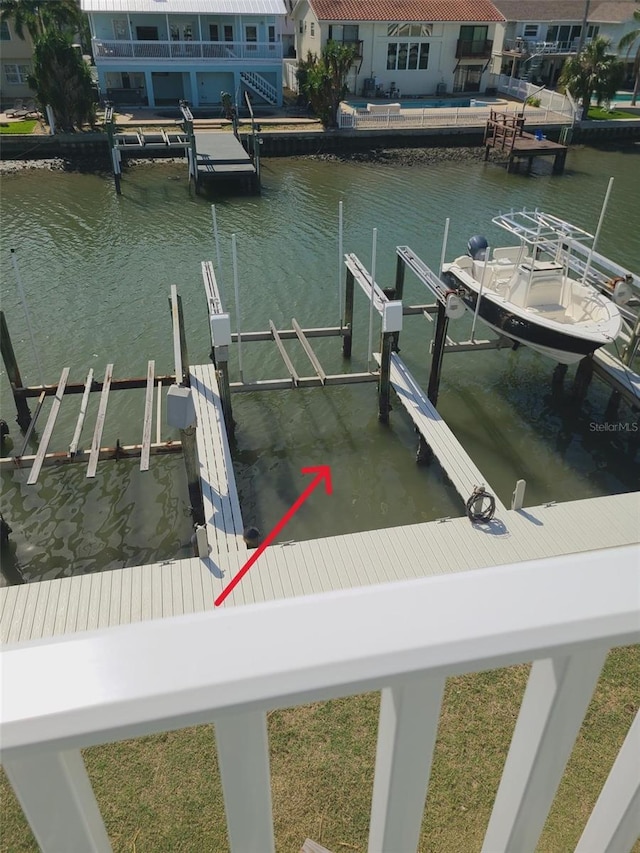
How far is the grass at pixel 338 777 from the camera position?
471 centimetres

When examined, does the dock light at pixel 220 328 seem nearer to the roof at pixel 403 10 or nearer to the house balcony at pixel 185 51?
the house balcony at pixel 185 51

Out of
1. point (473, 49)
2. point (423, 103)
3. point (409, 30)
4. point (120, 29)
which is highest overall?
point (409, 30)

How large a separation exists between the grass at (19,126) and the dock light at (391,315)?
2971 centimetres

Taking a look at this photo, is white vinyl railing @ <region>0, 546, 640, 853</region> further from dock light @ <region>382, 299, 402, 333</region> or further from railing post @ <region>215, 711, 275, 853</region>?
dock light @ <region>382, 299, 402, 333</region>

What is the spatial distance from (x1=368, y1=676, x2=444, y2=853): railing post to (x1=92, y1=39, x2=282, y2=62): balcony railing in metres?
42.3

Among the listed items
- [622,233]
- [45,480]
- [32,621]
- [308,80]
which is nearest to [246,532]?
[32,621]

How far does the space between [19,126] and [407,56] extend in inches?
988

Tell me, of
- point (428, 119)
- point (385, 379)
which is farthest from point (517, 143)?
point (385, 379)

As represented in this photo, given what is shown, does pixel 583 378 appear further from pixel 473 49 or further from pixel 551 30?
pixel 551 30

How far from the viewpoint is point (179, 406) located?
8234 millimetres

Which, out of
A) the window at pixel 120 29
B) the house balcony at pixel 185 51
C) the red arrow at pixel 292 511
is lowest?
the red arrow at pixel 292 511

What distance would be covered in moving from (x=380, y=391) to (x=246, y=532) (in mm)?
5113

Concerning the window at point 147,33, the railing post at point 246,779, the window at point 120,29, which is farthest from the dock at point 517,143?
the railing post at point 246,779

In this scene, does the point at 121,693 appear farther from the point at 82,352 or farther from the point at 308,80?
the point at 308,80
